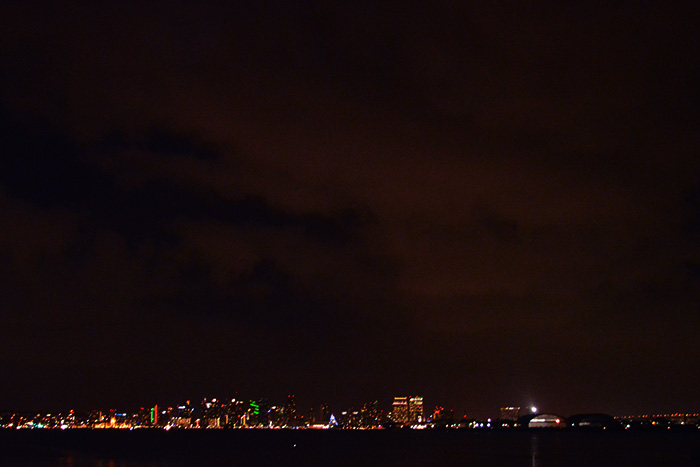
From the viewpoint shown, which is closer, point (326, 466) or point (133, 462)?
point (326, 466)

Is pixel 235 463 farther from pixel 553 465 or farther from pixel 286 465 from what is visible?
pixel 553 465

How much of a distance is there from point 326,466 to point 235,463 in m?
12.1

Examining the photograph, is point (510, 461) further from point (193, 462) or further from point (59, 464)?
point (59, 464)

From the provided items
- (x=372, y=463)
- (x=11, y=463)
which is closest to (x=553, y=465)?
(x=372, y=463)

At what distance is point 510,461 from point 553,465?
26.3 ft

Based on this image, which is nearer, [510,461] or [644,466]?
[644,466]

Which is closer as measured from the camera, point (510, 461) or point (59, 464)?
point (59, 464)

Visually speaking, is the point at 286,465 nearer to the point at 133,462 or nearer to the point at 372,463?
the point at 372,463

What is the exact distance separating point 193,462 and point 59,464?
16.1 metres

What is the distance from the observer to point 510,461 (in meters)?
90.6

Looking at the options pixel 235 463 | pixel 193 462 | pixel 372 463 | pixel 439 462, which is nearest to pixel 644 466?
pixel 439 462

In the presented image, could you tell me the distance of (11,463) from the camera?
281 feet

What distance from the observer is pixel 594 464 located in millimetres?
84250

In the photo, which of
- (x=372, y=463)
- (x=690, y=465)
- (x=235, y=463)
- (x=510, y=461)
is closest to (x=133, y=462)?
(x=235, y=463)
